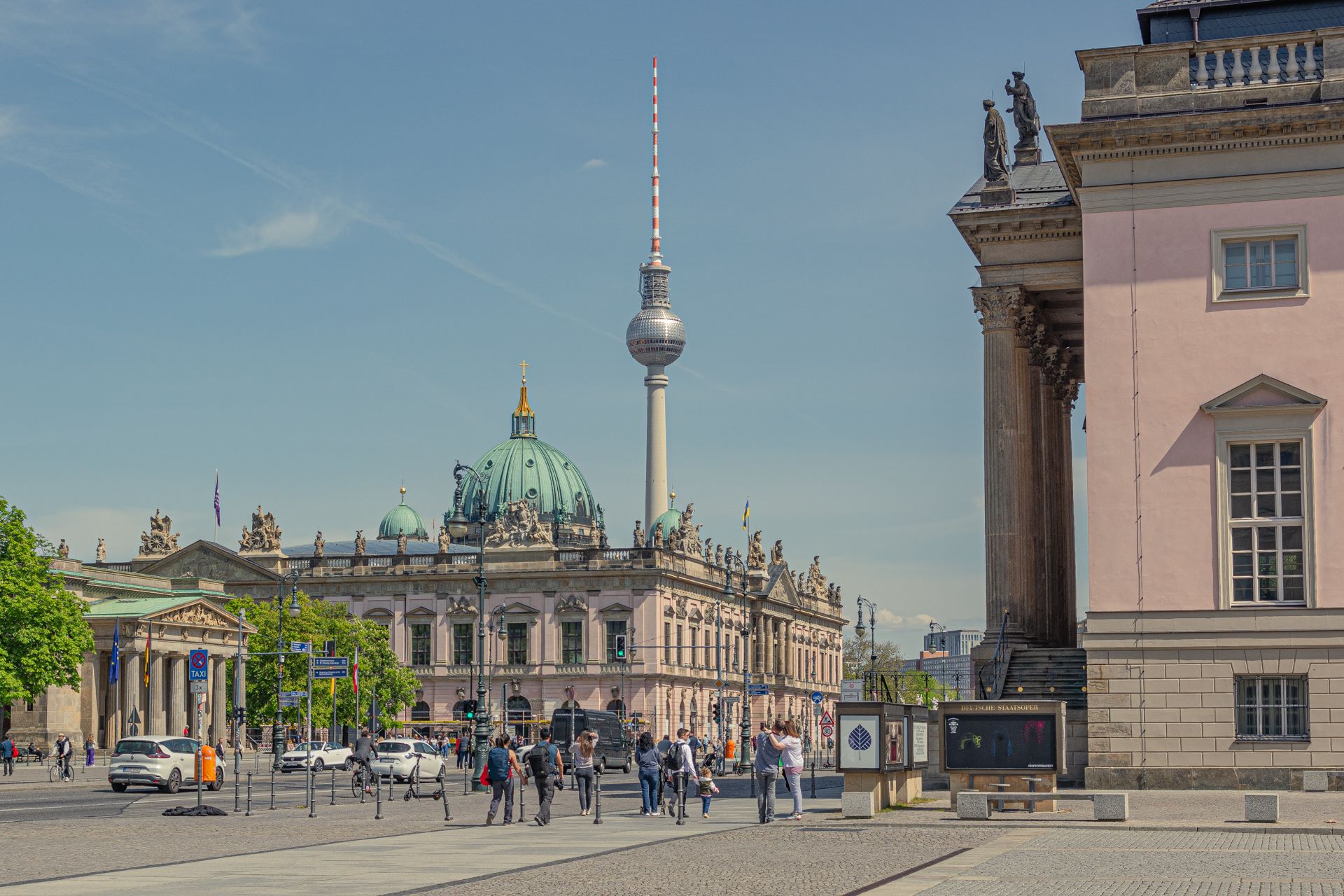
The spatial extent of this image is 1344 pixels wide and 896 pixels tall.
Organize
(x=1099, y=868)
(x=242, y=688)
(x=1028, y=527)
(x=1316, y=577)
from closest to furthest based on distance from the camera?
(x=1099, y=868)
(x=1316, y=577)
(x=1028, y=527)
(x=242, y=688)

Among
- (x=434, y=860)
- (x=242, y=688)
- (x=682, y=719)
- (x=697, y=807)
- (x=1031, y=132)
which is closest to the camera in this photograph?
(x=434, y=860)

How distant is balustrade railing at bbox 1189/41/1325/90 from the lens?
3766 centimetres

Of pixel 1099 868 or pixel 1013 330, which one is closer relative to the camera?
pixel 1099 868

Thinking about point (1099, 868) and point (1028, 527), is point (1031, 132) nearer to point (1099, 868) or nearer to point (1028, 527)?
point (1028, 527)

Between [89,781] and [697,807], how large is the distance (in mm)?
31983

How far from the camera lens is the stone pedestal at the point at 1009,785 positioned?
3145 cm

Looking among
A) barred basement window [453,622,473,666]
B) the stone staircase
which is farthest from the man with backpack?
barred basement window [453,622,473,666]

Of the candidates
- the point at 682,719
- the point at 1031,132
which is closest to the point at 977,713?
the point at 1031,132

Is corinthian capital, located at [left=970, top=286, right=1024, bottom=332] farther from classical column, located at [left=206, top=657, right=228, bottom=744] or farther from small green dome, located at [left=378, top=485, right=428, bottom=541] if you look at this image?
small green dome, located at [left=378, top=485, right=428, bottom=541]

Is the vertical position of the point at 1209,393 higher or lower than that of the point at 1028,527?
higher

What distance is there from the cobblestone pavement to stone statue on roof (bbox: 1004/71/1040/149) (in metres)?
26.4

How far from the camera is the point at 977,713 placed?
31.6 meters

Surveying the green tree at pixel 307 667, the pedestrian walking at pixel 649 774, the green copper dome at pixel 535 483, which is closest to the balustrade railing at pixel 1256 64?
the pedestrian walking at pixel 649 774

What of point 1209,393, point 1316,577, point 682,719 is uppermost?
point 1209,393
